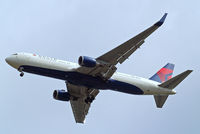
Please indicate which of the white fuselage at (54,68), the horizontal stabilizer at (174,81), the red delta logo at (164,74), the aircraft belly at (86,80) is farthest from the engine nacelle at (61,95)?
the red delta logo at (164,74)

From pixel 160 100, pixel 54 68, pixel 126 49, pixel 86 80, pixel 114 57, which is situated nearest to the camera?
pixel 126 49

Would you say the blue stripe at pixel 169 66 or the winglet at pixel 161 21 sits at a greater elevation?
the blue stripe at pixel 169 66

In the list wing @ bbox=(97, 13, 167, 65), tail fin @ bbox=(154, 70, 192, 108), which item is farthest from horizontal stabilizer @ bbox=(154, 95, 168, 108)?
wing @ bbox=(97, 13, 167, 65)

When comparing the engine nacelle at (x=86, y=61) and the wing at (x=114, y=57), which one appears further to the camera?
the engine nacelle at (x=86, y=61)

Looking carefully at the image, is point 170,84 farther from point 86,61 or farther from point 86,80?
point 86,61

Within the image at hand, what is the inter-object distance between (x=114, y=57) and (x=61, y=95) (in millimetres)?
12179

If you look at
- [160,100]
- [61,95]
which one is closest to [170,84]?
[160,100]

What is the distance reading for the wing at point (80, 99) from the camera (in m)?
67.8

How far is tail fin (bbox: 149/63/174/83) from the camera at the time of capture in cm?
6994

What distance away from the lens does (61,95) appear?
67.9m

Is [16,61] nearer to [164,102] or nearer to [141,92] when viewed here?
[141,92]

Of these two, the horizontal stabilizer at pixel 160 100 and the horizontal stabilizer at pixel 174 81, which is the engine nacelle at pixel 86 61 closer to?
the horizontal stabilizer at pixel 174 81

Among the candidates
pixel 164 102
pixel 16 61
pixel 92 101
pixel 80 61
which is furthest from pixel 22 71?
pixel 164 102

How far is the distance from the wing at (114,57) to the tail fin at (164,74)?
35.3 feet
